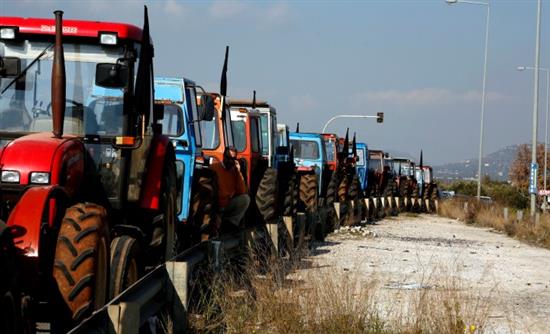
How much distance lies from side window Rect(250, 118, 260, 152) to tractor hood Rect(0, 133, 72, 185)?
1008 cm

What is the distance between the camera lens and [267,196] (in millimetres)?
16641

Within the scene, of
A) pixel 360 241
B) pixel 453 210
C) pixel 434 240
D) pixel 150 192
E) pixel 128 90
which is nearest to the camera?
pixel 128 90

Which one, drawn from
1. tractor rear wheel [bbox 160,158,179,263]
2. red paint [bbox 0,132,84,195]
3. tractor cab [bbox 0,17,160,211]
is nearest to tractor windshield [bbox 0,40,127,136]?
tractor cab [bbox 0,17,160,211]

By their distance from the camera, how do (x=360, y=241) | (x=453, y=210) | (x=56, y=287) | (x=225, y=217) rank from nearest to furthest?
(x=56, y=287) < (x=225, y=217) < (x=360, y=241) < (x=453, y=210)

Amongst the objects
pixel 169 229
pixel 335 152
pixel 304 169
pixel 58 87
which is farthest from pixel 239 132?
pixel 335 152

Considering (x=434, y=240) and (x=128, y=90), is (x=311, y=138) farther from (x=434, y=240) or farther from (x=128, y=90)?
(x=128, y=90)

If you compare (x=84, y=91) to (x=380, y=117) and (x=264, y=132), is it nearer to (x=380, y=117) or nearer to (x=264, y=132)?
(x=264, y=132)

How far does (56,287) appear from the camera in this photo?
605 centimetres

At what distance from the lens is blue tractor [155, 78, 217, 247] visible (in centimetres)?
1175

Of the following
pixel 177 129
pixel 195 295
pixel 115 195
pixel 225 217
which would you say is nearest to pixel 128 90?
pixel 115 195

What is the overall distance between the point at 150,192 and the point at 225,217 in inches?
221

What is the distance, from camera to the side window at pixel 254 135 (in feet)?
55.3

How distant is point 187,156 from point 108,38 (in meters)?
3.75

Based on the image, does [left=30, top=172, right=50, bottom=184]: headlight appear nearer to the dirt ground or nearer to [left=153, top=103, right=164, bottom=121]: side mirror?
[left=153, top=103, right=164, bottom=121]: side mirror
